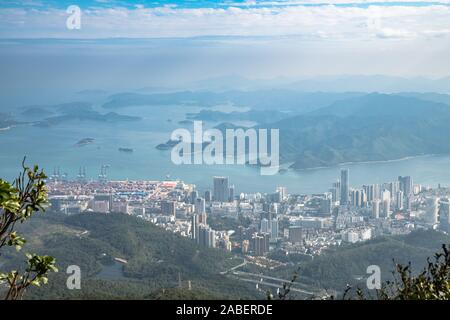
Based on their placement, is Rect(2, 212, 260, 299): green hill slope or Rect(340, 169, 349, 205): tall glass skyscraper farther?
Rect(340, 169, 349, 205): tall glass skyscraper

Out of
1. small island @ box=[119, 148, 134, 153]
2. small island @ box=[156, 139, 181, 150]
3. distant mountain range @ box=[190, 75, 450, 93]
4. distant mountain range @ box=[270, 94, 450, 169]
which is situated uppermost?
distant mountain range @ box=[190, 75, 450, 93]

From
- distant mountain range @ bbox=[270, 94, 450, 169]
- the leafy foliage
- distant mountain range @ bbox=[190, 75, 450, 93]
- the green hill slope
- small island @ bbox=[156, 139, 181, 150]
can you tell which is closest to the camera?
the leafy foliage

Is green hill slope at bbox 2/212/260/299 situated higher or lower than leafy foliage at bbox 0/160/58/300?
lower

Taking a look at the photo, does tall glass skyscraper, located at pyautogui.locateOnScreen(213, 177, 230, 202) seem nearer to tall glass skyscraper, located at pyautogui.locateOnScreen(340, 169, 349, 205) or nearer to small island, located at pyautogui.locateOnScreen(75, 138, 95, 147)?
tall glass skyscraper, located at pyautogui.locateOnScreen(340, 169, 349, 205)

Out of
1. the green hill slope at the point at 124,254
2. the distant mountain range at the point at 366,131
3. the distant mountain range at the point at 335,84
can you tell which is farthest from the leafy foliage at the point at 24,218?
the distant mountain range at the point at 366,131

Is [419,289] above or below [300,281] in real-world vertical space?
above

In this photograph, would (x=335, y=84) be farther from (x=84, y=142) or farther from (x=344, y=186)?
(x=84, y=142)

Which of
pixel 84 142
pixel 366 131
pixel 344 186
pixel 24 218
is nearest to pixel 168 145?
pixel 84 142

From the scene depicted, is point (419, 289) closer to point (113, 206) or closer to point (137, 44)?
point (137, 44)

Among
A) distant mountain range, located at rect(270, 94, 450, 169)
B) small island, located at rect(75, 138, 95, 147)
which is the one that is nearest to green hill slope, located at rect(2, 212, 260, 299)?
small island, located at rect(75, 138, 95, 147)

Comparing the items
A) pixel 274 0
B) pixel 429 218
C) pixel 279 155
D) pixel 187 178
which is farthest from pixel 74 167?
pixel 429 218

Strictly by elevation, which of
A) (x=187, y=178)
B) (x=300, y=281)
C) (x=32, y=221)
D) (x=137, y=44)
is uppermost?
(x=137, y=44)
